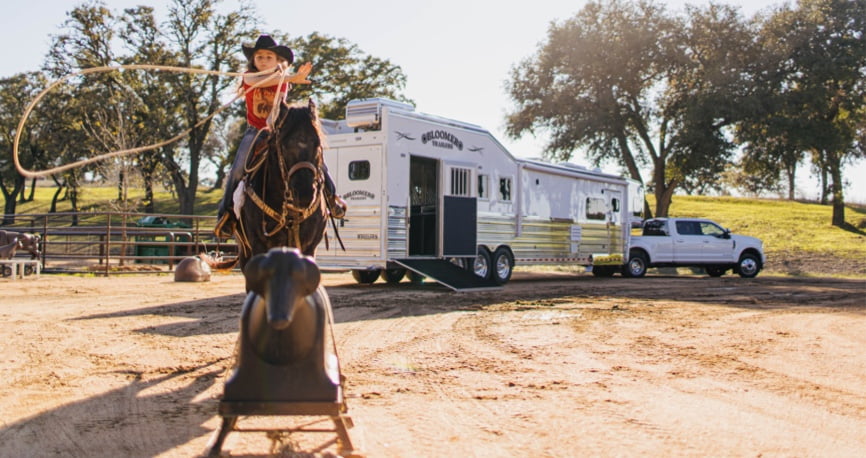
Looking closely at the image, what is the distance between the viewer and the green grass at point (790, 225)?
32.2 meters

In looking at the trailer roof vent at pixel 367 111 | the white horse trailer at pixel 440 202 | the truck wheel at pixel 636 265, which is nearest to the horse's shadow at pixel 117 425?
the white horse trailer at pixel 440 202

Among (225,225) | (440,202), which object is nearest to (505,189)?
(440,202)

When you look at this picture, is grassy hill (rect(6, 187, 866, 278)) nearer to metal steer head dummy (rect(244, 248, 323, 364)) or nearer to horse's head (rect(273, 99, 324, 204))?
horse's head (rect(273, 99, 324, 204))

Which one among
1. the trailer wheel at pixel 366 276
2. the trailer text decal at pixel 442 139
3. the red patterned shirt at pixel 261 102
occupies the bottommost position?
the trailer wheel at pixel 366 276

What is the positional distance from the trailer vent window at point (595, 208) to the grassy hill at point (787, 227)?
31.8 ft

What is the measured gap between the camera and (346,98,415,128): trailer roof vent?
14.4 metres

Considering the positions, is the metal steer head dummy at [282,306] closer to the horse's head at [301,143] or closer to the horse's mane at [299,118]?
the horse's head at [301,143]

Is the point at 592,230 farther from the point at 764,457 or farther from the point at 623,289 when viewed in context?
the point at 764,457

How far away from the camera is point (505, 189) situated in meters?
17.4

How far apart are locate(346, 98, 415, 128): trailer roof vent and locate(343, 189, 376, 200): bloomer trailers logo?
4.53 ft

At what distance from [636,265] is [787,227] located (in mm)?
20861

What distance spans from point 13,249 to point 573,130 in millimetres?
21784

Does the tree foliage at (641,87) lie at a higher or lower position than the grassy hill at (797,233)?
higher

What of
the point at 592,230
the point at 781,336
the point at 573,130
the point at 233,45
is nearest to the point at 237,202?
the point at 781,336
